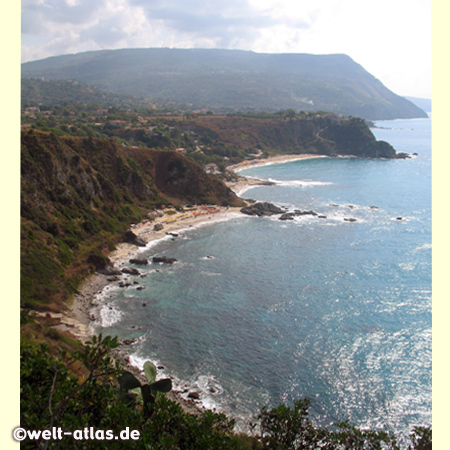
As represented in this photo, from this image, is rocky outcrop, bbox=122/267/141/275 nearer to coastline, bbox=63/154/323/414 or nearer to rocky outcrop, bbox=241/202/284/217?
coastline, bbox=63/154/323/414

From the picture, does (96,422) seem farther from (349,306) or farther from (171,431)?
(349,306)

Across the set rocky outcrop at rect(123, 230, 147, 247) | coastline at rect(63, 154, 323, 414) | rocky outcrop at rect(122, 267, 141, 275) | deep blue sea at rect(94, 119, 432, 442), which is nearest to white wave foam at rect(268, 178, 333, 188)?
coastline at rect(63, 154, 323, 414)

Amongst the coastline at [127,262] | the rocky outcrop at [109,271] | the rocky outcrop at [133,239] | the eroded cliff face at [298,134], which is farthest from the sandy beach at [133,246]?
the eroded cliff face at [298,134]

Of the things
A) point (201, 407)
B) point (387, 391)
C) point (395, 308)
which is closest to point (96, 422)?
point (201, 407)

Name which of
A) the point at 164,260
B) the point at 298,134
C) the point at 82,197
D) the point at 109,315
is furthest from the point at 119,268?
the point at 298,134

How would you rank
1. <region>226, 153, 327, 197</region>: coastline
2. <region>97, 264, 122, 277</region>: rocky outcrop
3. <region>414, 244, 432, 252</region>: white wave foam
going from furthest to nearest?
<region>226, 153, 327, 197</region>: coastline, <region>414, 244, 432, 252</region>: white wave foam, <region>97, 264, 122, 277</region>: rocky outcrop

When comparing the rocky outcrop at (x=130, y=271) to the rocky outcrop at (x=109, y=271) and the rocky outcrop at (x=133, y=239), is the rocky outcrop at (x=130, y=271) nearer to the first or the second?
the rocky outcrop at (x=109, y=271)

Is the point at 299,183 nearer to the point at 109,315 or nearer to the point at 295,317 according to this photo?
the point at 295,317
